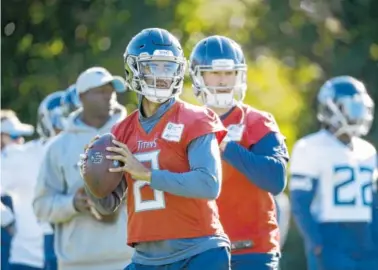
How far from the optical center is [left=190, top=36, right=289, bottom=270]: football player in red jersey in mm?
9359

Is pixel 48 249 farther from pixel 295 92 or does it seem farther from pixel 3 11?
pixel 295 92

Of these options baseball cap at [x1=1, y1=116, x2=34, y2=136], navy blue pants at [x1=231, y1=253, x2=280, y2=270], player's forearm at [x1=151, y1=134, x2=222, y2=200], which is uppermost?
baseball cap at [x1=1, y1=116, x2=34, y2=136]

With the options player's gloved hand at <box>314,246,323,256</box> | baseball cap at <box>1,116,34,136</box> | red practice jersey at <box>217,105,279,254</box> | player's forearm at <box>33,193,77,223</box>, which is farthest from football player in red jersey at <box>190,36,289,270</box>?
baseball cap at <box>1,116,34,136</box>

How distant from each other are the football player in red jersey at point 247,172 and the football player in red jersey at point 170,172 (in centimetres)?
115

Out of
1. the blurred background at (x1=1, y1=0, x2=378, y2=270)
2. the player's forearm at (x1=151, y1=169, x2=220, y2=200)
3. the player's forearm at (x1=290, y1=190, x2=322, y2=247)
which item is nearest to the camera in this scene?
the player's forearm at (x1=151, y1=169, x2=220, y2=200)

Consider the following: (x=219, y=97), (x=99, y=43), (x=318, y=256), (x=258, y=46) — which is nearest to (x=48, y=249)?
(x=318, y=256)

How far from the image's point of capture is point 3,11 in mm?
22625

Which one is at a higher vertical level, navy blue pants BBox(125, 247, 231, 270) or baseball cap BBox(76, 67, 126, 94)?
baseball cap BBox(76, 67, 126, 94)

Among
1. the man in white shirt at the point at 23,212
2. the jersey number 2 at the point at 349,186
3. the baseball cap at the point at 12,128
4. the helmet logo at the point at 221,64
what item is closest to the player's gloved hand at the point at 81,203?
the helmet logo at the point at 221,64

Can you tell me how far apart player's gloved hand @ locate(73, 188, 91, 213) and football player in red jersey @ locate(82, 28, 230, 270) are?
215cm

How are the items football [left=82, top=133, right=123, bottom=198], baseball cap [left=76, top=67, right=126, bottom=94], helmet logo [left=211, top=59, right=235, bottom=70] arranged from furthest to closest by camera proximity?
baseball cap [left=76, top=67, right=126, bottom=94]
helmet logo [left=211, top=59, right=235, bottom=70]
football [left=82, top=133, right=123, bottom=198]

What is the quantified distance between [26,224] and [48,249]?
1.14 metres

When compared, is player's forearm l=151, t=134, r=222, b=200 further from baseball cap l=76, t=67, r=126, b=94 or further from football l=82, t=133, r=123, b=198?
baseball cap l=76, t=67, r=126, b=94

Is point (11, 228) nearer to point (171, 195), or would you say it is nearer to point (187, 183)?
point (171, 195)
